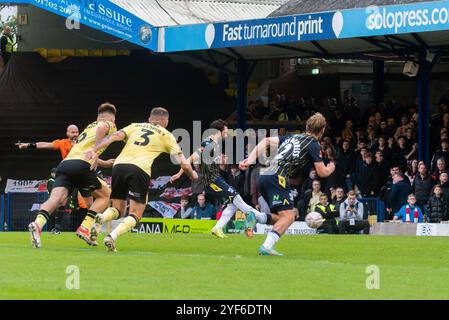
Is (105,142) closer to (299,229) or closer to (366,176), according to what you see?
(299,229)

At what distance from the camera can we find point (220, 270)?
14039 mm

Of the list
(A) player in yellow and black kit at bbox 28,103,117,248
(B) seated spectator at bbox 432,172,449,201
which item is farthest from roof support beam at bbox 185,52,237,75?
(A) player in yellow and black kit at bbox 28,103,117,248

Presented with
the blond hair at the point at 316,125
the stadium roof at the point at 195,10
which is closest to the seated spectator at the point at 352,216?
the stadium roof at the point at 195,10

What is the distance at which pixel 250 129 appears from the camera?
1375 inches

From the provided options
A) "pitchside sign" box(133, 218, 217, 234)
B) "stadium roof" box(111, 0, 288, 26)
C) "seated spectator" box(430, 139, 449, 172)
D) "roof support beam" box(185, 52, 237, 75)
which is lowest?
"pitchside sign" box(133, 218, 217, 234)

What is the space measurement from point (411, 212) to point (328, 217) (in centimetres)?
189

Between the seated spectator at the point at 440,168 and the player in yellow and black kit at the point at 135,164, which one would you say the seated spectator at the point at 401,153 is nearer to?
the seated spectator at the point at 440,168

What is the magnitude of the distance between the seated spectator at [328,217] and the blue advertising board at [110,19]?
8.17 m

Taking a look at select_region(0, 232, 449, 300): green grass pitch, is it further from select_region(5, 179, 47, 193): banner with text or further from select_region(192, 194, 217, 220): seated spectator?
select_region(5, 179, 47, 193): banner with text

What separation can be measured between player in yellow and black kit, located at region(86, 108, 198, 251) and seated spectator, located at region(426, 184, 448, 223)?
34.7ft

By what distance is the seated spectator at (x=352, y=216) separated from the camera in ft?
88.9

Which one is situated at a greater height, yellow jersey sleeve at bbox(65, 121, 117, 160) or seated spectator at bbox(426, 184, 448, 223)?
yellow jersey sleeve at bbox(65, 121, 117, 160)

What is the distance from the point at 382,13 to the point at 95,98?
1285 cm

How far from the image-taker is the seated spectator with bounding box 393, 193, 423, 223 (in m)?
27.0
